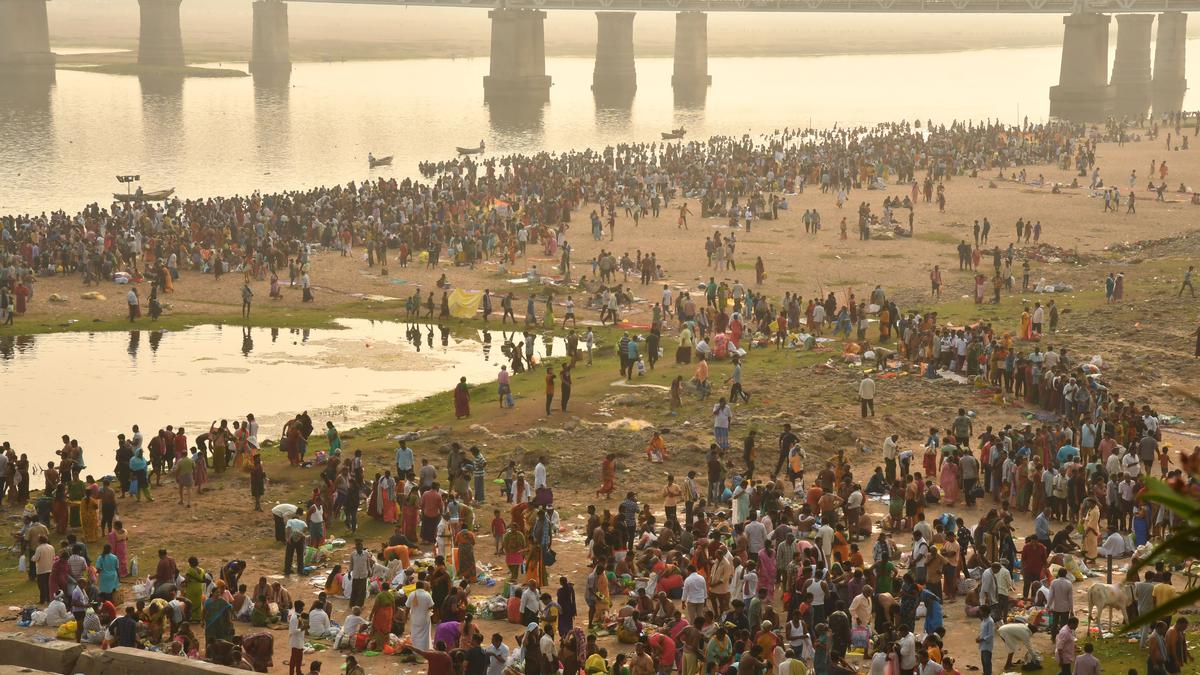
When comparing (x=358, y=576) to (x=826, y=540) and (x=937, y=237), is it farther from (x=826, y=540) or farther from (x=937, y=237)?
(x=937, y=237)

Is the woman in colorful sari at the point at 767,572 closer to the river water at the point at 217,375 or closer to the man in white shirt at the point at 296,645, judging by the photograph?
the man in white shirt at the point at 296,645

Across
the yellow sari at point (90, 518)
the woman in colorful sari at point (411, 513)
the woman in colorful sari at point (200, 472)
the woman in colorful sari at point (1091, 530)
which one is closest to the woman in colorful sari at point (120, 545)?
the yellow sari at point (90, 518)

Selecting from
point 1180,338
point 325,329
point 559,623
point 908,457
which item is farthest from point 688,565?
point 325,329

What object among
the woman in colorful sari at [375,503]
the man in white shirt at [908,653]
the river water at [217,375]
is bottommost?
the river water at [217,375]

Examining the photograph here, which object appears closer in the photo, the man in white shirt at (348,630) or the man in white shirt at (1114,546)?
the man in white shirt at (348,630)

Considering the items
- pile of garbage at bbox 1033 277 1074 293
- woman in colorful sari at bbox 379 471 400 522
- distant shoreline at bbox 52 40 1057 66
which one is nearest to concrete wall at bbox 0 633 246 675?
woman in colorful sari at bbox 379 471 400 522

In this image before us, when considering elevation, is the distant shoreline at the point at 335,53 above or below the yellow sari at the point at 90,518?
above

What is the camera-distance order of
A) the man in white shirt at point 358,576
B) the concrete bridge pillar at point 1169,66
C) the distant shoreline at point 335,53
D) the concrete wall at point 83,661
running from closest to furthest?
the concrete wall at point 83,661, the man in white shirt at point 358,576, the concrete bridge pillar at point 1169,66, the distant shoreline at point 335,53
